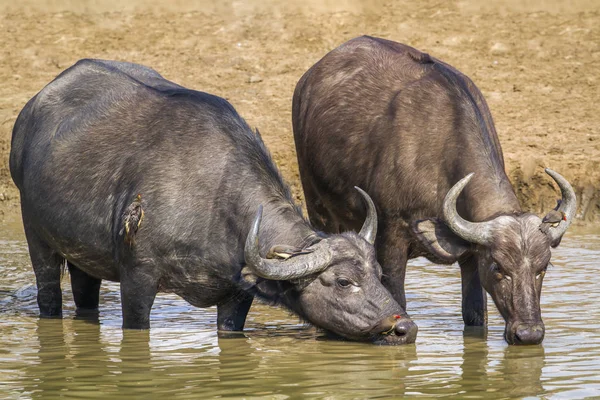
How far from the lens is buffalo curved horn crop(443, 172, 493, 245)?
8.45m

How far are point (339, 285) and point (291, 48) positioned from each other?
13276 mm

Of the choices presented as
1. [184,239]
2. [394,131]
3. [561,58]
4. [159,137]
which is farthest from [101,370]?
[561,58]

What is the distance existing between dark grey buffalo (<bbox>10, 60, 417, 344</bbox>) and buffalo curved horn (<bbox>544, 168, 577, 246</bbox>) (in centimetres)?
127

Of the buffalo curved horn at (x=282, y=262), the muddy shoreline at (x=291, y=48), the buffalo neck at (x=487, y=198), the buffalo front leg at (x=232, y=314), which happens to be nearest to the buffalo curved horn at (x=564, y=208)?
the buffalo neck at (x=487, y=198)

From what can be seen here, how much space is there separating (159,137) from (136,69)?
1.44 meters

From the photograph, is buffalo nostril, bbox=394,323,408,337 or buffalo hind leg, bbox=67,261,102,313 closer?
buffalo nostril, bbox=394,323,408,337

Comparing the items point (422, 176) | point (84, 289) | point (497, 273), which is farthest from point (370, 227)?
point (84, 289)

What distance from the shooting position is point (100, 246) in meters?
9.05

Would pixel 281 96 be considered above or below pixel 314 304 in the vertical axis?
above

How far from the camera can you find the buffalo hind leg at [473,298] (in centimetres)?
935

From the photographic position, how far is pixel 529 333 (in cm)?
810

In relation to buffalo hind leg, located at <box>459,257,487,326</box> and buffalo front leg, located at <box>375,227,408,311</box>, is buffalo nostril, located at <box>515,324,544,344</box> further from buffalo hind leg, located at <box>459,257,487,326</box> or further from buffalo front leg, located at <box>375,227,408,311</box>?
buffalo front leg, located at <box>375,227,408,311</box>

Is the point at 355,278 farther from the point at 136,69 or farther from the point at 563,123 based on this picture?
the point at 563,123

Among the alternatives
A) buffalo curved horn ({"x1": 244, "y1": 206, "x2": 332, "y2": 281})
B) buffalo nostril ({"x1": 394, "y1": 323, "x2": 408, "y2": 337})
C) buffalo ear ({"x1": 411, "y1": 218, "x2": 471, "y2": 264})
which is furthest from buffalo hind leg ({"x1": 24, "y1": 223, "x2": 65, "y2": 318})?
buffalo nostril ({"x1": 394, "y1": 323, "x2": 408, "y2": 337})
